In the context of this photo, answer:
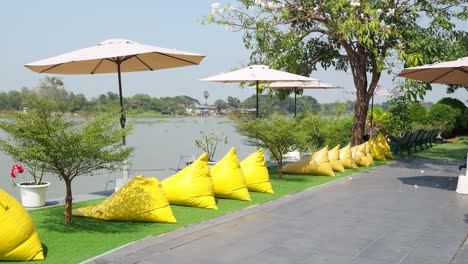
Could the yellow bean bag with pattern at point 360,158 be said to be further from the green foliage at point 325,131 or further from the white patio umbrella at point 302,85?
the green foliage at point 325,131

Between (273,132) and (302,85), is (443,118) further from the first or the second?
(273,132)

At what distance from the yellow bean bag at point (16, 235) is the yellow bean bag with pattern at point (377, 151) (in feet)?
37.3

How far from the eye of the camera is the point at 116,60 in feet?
27.0

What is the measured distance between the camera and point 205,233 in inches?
223

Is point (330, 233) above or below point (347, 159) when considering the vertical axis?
below

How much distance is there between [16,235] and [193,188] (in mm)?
2911

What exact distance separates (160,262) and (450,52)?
11495 mm

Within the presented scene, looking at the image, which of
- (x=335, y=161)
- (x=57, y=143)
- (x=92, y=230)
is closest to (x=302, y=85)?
(x=335, y=161)

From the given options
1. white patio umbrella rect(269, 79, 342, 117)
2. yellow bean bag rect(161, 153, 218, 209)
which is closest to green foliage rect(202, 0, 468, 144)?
white patio umbrella rect(269, 79, 342, 117)

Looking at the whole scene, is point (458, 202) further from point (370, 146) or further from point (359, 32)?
point (370, 146)

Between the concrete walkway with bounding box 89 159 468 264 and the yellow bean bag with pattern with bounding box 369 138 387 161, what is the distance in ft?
17.1

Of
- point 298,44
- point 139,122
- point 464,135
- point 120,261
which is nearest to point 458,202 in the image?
point 139,122

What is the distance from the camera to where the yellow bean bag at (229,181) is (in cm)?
771

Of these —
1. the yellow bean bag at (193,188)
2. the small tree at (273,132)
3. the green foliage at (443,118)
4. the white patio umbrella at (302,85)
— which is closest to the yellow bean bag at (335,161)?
the small tree at (273,132)
